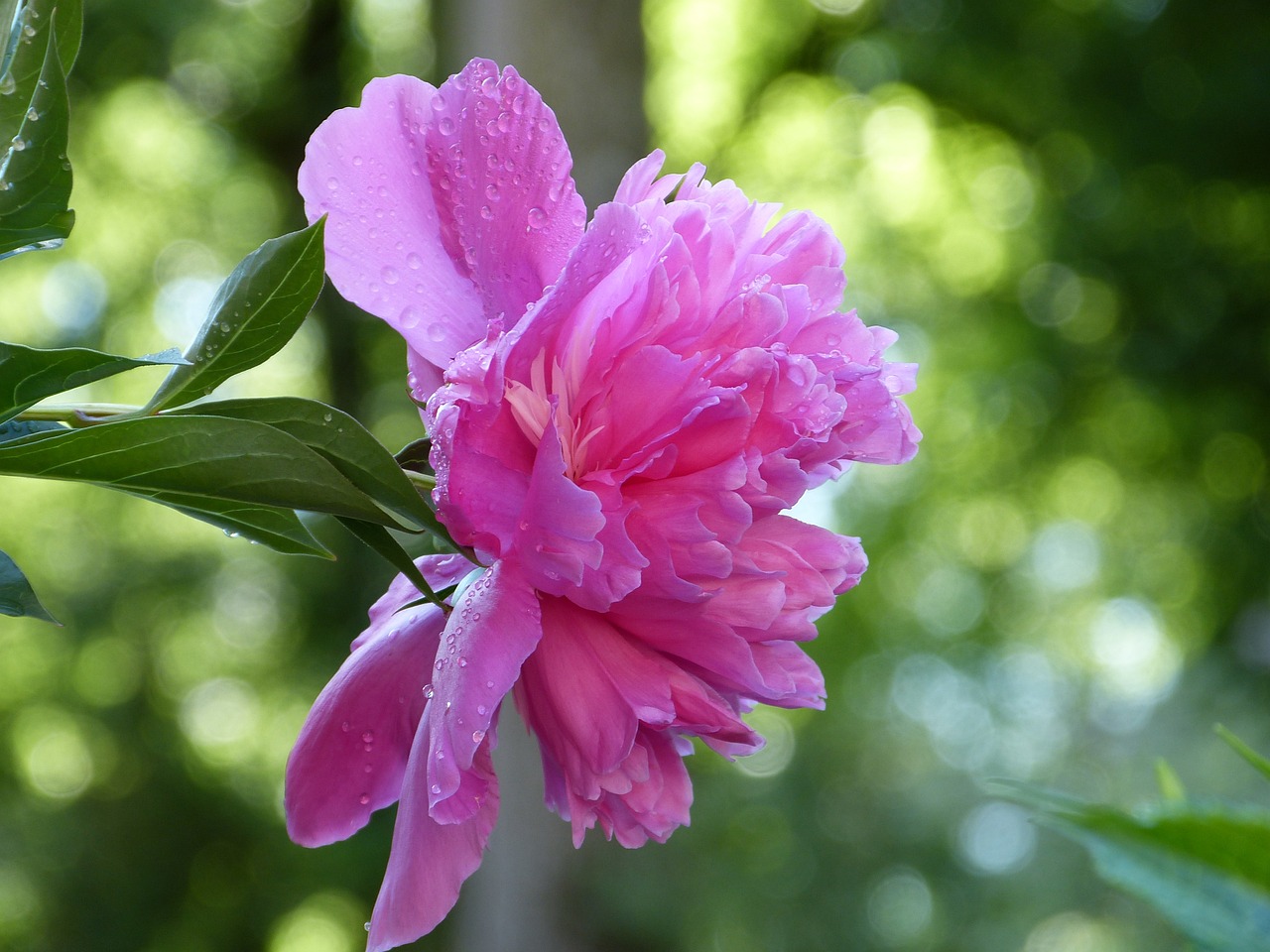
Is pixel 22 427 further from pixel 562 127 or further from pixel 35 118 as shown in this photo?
pixel 562 127

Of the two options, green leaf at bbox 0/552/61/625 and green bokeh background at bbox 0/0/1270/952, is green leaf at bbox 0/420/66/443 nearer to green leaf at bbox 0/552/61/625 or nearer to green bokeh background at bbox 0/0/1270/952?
green leaf at bbox 0/552/61/625

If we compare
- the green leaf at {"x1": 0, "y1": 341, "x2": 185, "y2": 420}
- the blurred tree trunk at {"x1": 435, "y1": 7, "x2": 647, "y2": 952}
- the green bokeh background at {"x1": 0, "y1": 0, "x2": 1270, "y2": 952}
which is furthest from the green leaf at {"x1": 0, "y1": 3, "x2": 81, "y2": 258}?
the green bokeh background at {"x1": 0, "y1": 0, "x2": 1270, "y2": 952}

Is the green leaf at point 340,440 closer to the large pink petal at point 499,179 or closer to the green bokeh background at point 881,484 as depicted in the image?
the large pink petal at point 499,179

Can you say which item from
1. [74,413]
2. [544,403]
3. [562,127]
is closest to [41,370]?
[74,413]

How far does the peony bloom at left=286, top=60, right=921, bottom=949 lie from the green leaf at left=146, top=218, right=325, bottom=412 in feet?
Result: 0.14

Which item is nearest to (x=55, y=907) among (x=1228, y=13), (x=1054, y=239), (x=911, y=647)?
(x=911, y=647)

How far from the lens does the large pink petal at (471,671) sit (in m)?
0.28

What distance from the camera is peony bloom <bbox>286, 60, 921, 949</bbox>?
1.00ft

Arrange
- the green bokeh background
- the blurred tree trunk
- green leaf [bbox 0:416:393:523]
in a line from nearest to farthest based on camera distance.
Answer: green leaf [bbox 0:416:393:523] < the blurred tree trunk < the green bokeh background

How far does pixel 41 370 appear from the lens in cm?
27

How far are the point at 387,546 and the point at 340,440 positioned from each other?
0.03 m

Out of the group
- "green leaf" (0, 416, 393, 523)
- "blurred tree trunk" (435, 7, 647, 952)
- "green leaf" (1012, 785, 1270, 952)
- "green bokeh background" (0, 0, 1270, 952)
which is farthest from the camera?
"green bokeh background" (0, 0, 1270, 952)

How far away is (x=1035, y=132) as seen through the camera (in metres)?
3.82

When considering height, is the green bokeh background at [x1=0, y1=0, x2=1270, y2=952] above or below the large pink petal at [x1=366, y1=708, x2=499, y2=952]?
below
